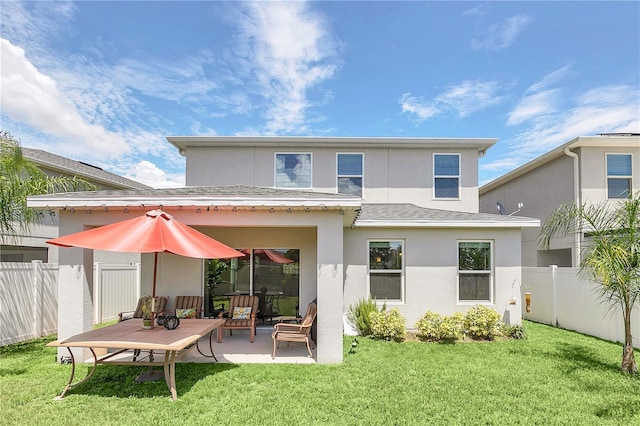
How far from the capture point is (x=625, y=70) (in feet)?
41.5

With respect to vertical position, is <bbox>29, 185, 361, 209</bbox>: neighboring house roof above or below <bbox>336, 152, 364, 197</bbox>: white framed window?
below

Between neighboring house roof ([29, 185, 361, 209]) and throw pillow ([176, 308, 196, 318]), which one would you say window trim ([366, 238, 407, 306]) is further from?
throw pillow ([176, 308, 196, 318])

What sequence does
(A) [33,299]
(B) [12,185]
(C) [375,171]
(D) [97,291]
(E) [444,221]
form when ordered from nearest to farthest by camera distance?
(B) [12,185] < (A) [33,299] < (E) [444,221] < (D) [97,291] < (C) [375,171]

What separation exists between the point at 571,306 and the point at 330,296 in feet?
27.2

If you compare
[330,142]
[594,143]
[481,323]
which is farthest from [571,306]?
[330,142]

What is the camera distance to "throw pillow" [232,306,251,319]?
9188mm

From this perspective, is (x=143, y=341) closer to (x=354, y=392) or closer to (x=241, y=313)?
(x=354, y=392)

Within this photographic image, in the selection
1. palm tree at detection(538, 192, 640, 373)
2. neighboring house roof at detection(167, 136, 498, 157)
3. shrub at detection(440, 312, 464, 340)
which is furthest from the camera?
neighboring house roof at detection(167, 136, 498, 157)

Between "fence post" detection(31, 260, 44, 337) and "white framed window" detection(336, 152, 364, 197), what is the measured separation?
940 centimetres

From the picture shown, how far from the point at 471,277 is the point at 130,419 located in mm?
9034

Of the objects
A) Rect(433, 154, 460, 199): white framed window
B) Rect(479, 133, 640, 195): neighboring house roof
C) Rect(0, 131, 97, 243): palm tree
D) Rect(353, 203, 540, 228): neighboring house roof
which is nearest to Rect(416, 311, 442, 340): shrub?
Rect(353, 203, 540, 228): neighboring house roof

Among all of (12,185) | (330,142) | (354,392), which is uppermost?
(330,142)

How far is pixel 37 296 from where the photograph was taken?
9164 millimetres

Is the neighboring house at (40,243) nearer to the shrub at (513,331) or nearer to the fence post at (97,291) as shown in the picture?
the fence post at (97,291)
